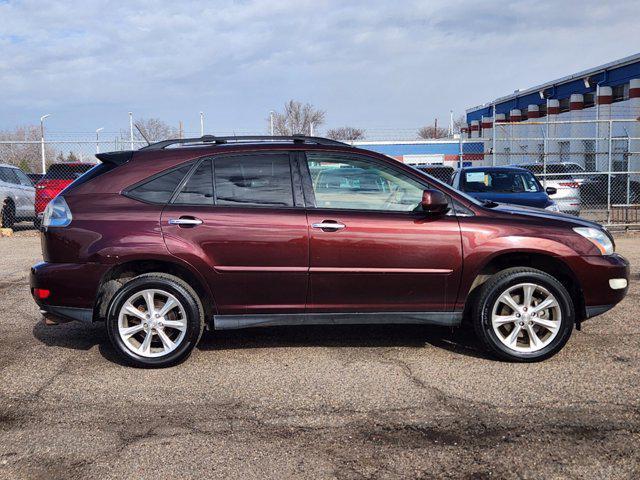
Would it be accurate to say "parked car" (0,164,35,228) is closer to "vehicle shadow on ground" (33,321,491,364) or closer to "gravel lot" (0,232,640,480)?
"vehicle shadow on ground" (33,321,491,364)

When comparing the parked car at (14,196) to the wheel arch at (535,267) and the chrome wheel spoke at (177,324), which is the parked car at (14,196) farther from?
the wheel arch at (535,267)

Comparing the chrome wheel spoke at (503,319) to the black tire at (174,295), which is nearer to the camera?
the black tire at (174,295)

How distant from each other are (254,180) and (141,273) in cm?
117

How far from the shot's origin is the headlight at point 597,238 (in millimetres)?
4992

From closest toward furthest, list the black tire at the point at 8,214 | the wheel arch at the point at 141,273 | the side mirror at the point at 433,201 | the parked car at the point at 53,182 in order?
1. the side mirror at the point at 433,201
2. the wheel arch at the point at 141,273
3. the parked car at the point at 53,182
4. the black tire at the point at 8,214

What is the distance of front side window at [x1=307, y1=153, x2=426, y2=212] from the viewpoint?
495 centimetres

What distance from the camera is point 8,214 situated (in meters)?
15.2

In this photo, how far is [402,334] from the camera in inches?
227

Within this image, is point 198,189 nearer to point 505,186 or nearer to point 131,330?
point 131,330

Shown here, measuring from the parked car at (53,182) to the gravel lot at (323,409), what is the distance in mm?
9818

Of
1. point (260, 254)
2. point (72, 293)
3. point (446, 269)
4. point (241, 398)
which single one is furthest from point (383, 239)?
point (72, 293)

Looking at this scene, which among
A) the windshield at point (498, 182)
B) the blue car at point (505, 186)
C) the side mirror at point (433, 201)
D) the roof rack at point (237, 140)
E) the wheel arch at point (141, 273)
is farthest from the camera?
the windshield at point (498, 182)

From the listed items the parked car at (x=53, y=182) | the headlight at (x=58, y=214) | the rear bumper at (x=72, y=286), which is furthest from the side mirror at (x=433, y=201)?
the parked car at (x=53, y=182)

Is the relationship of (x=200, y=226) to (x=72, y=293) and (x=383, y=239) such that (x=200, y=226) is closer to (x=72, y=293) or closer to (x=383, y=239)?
(x=72, y=293)
